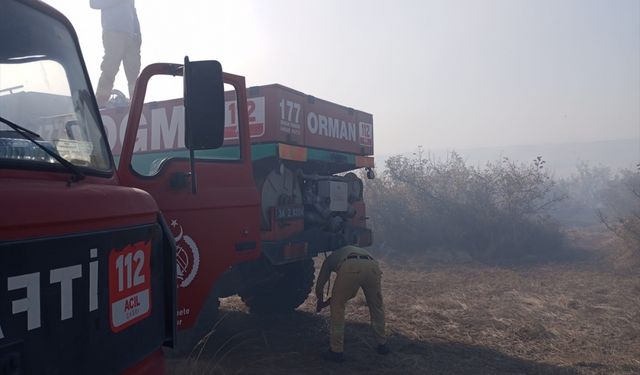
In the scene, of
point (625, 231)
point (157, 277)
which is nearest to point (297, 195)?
point (157, 277)

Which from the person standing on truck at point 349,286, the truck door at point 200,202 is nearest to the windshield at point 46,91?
the truck door at point 200,202

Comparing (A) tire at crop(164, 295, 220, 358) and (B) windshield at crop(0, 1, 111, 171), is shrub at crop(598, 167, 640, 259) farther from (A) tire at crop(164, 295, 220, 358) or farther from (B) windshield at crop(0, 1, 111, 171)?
(B) windshield at crop(0, 1, 111, 171)

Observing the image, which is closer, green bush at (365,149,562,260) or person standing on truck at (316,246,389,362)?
person standing on truck at (316,246,389,362)

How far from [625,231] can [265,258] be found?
9.79 m

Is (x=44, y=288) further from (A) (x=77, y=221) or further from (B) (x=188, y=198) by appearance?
(B) (x=188, y=198)

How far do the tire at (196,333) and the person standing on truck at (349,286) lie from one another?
4.16 feet

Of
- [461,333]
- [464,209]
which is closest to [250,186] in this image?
[461,333]

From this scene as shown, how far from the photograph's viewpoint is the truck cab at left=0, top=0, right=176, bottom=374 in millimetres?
1804

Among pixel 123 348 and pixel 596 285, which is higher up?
pixel 123 348

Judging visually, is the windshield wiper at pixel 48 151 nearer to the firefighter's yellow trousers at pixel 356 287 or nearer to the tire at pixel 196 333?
the tire at pixel 196 333

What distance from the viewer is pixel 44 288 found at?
6.13 ft

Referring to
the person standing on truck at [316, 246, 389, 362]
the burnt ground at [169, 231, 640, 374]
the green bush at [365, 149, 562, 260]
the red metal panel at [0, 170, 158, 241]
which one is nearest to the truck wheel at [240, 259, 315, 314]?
the burnt ground at [169, 231, 640, 374]

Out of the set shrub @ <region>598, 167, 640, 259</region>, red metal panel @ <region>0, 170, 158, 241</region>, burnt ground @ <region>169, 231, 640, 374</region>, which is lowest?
burnt ground @ <region>169, 231, 640, 374</region>

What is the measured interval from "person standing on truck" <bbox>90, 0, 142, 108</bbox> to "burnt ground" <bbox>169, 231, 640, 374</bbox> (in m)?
2.75
